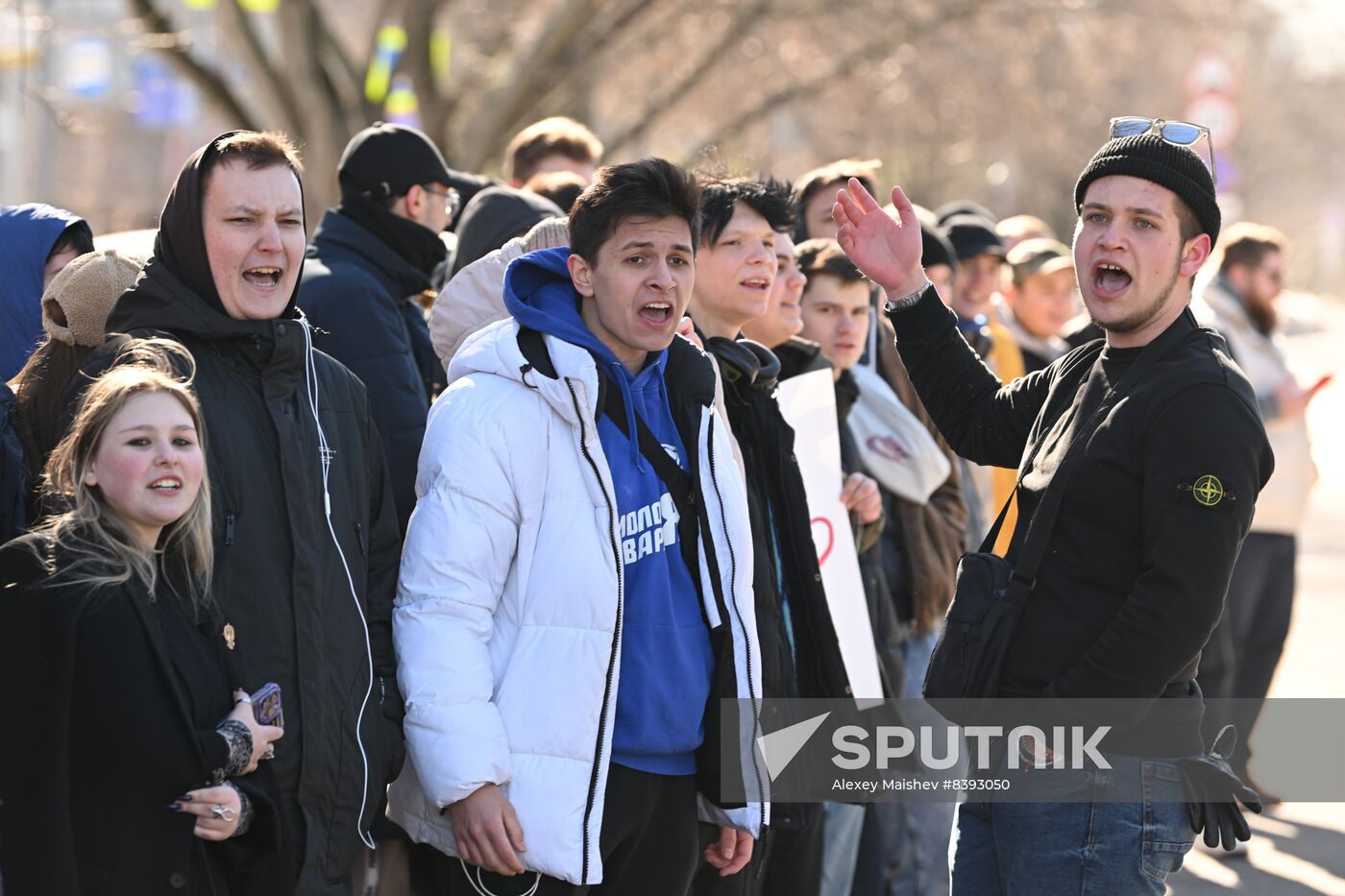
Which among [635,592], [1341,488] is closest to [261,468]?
[635,592]

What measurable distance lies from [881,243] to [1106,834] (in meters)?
1.49

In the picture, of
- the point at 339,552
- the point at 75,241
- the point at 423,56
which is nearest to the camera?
the point at 339,552

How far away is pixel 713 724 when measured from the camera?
371 centimetres

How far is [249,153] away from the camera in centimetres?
354

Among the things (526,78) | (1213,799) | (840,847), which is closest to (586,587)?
(1213,799)

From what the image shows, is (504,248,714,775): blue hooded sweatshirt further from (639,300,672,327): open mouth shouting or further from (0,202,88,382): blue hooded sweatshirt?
(0,202,88,382): blue hooded sweatshirt

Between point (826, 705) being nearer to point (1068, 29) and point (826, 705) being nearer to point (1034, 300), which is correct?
point (1034, 300)

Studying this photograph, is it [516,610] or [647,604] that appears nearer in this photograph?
[516,610]

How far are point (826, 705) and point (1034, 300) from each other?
379 cm

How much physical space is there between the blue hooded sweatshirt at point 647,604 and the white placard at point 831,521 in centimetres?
136

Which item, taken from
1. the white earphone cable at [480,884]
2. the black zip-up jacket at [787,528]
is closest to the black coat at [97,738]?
→ the white earphone cable at [480,884]

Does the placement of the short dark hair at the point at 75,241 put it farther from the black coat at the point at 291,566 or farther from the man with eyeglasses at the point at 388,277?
the black coat at the point at 291,566

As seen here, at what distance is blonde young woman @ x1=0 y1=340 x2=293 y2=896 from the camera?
2949 mm

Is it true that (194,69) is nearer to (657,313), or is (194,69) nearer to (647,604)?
(657,313)
